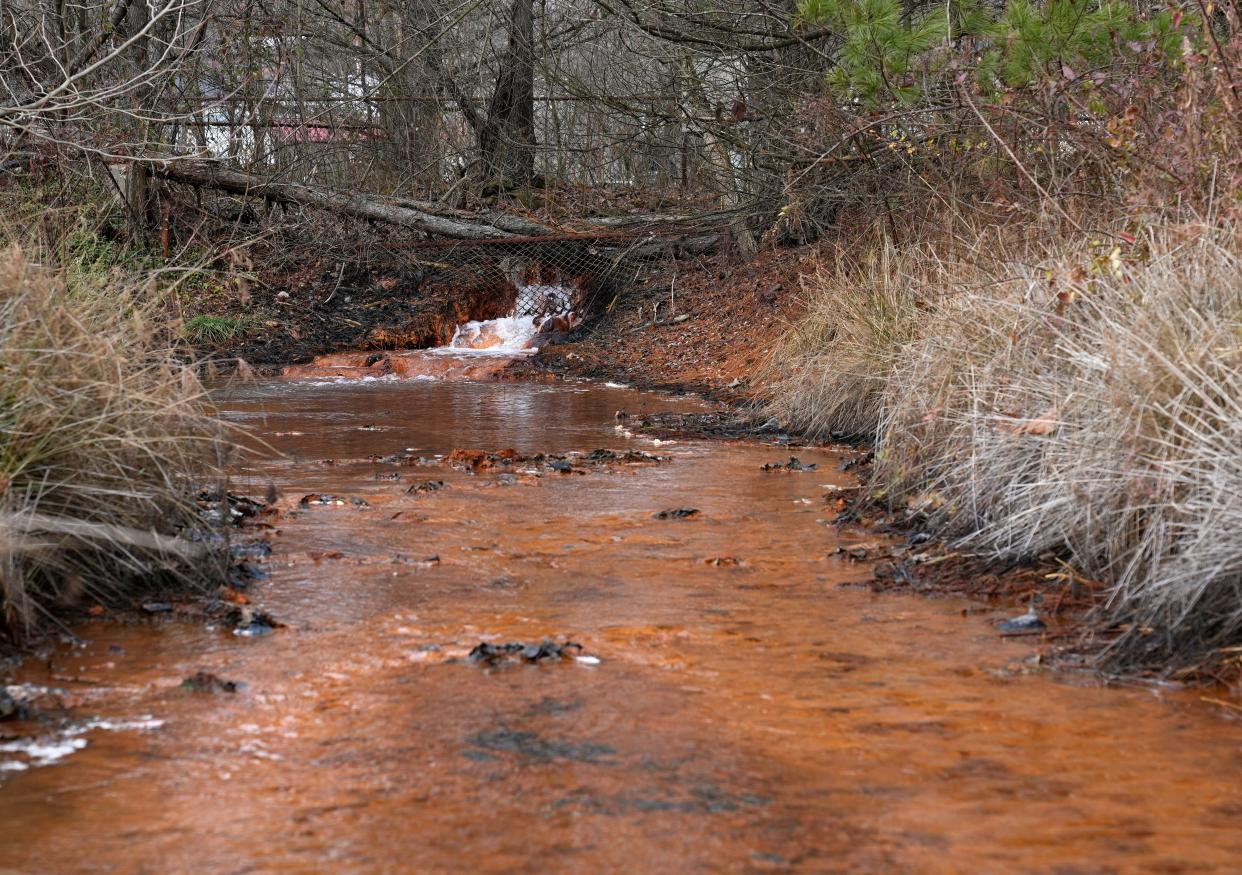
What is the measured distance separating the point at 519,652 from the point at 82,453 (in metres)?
1.64

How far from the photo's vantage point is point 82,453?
435 cm

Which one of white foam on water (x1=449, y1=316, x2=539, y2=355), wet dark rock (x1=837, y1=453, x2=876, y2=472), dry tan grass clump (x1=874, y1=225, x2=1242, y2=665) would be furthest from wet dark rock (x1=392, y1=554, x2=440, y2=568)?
white foam on water (x1=449, y1=316, x2=539, y2=355)

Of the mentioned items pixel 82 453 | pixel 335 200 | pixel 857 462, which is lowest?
pixel 857 462

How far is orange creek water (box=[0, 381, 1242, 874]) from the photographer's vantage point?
268cm

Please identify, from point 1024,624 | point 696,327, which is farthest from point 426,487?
point 696,327

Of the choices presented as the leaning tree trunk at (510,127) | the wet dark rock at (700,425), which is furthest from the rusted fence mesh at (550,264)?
the wet dark rock at (700,425)

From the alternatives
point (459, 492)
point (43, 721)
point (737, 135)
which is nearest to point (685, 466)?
point (459, 492)

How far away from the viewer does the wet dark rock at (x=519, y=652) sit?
385 cm

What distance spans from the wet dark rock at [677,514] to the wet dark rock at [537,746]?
271 cm

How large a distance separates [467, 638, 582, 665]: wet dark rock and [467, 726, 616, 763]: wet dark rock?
546mm

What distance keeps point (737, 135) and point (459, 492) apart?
6470mm

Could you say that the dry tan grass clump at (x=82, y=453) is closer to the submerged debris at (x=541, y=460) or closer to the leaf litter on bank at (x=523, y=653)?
the leaf litter on bank at (x=523, y=653)

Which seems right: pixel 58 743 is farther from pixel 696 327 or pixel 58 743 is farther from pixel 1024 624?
pixel 696 327

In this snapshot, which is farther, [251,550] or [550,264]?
[550,264]
